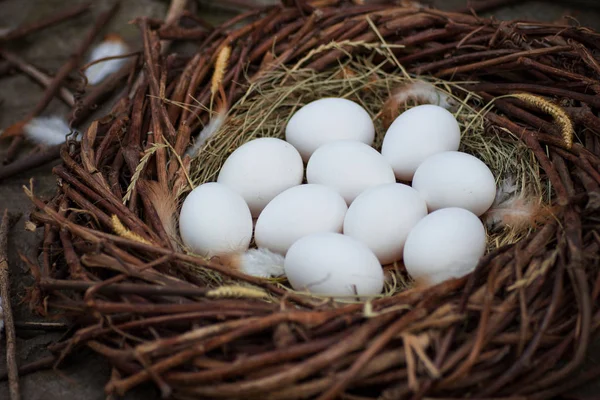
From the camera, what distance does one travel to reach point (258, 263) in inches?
51.3

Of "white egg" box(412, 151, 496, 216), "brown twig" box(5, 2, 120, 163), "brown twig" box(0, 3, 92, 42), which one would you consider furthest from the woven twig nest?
"brown twig" box(0, 3, 92, 42)

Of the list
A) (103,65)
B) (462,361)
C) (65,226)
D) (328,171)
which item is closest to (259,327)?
(462,361)

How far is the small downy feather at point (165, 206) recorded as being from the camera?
130 cm

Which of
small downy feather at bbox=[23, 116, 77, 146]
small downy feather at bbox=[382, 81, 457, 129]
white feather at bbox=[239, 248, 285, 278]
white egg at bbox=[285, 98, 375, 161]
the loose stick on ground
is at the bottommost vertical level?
the loose stick on ground

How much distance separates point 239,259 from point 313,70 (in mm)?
571

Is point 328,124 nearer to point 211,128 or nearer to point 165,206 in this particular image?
point 211,128

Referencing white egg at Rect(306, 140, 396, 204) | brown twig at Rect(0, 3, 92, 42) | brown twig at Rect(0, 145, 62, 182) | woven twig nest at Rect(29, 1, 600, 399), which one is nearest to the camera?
woven twig nest at Rect(29, 1, 600, 399)

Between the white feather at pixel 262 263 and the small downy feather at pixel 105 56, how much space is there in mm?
791

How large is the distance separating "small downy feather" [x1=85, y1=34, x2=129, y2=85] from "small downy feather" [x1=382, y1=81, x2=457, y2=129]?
78 cm

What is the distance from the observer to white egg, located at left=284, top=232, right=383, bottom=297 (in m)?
1.15

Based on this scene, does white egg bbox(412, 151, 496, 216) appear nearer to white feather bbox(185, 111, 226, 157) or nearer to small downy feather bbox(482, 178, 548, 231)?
small downy feather bbox(482, 178, 548, 231)

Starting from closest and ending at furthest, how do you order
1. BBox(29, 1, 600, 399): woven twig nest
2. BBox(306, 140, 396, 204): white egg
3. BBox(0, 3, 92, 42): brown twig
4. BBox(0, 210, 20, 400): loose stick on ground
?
1. BBox(29, 1, 600, 399): woven twig nest
2. BBox(0, 210, 20, 400): loose stick on ground
3. BBox(306, 140, 396, 204): white egg
4. BBox(0, 3, 92, 42): brown twig

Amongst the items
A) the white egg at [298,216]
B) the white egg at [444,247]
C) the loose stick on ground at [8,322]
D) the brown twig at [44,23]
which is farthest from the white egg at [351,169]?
the brown twig at [44,23]

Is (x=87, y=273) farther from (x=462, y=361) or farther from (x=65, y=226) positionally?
(x=462, y=361)
